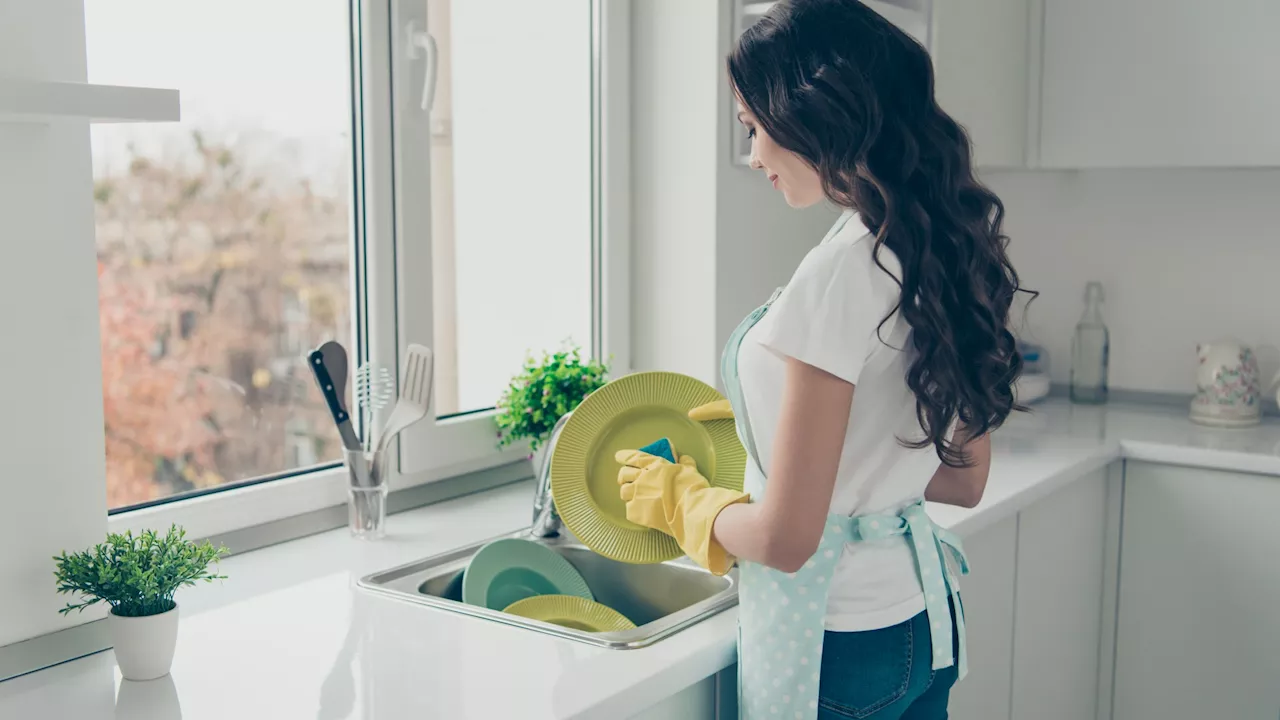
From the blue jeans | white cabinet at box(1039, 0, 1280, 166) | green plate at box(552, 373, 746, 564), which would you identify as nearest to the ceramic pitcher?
white cabinet at box(1039, 0, 1280, 166)

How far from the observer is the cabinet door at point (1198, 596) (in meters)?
2.21

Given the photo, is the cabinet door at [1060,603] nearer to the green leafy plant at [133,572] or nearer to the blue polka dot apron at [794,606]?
the blue polka dot apron at [794,606]

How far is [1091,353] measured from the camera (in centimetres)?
276

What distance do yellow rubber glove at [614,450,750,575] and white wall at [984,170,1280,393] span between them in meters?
1.72

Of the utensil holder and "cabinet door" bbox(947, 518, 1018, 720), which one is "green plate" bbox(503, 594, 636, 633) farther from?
A: "cabinet door" bbox(947, 518, 1018, 720)

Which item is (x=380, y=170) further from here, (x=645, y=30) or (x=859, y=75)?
(x=859, y=75)

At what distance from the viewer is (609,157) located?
223 cm

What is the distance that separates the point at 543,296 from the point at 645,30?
510mm

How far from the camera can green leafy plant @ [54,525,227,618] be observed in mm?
1185

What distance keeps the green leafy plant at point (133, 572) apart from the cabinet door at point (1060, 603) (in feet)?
4.36

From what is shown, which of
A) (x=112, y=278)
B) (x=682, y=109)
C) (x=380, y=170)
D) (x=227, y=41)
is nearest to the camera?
(x=112, y=278)

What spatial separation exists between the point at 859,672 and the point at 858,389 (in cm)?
29

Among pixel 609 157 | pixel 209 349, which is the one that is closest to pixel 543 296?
pixel 609 157

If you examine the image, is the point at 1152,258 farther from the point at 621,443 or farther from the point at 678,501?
the point at 678,501
